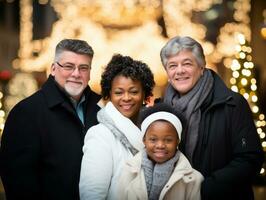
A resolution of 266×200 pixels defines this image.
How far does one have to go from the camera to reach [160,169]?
11.2 ft

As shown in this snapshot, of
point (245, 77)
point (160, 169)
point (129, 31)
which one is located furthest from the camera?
point (129, 31)

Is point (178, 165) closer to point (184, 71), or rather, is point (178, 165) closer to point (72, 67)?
point (184, 71)

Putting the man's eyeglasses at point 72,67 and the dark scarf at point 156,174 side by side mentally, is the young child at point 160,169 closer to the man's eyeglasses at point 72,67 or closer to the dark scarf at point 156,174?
the dark scarf at point 156,174

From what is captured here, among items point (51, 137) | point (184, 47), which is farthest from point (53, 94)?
point (184, 47)

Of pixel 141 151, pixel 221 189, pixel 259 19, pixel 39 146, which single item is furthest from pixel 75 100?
pixel 259 19

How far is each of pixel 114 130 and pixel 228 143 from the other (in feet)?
2.28

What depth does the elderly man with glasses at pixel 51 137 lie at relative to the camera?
3.71 m

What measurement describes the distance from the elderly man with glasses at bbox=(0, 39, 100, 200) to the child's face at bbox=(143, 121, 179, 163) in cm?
57

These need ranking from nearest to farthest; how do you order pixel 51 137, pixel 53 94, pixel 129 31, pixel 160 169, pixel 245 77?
pixel 160 169 → pixel 51 137 → pixel 53 94 → pixel 245 77 → pixel 129 31

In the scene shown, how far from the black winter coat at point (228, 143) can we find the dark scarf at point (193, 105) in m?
0.03

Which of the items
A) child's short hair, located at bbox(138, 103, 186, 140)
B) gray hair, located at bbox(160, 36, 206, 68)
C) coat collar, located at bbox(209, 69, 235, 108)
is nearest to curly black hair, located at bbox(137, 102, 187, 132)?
child's short hair, located at bbox(138, 103, 186, 140)

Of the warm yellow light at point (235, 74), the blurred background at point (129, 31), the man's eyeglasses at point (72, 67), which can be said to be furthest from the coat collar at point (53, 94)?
the blurred background at point (129, 31)

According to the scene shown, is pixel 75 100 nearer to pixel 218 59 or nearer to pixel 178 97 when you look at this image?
pixel 178 97

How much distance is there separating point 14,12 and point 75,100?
18257 millimetres
